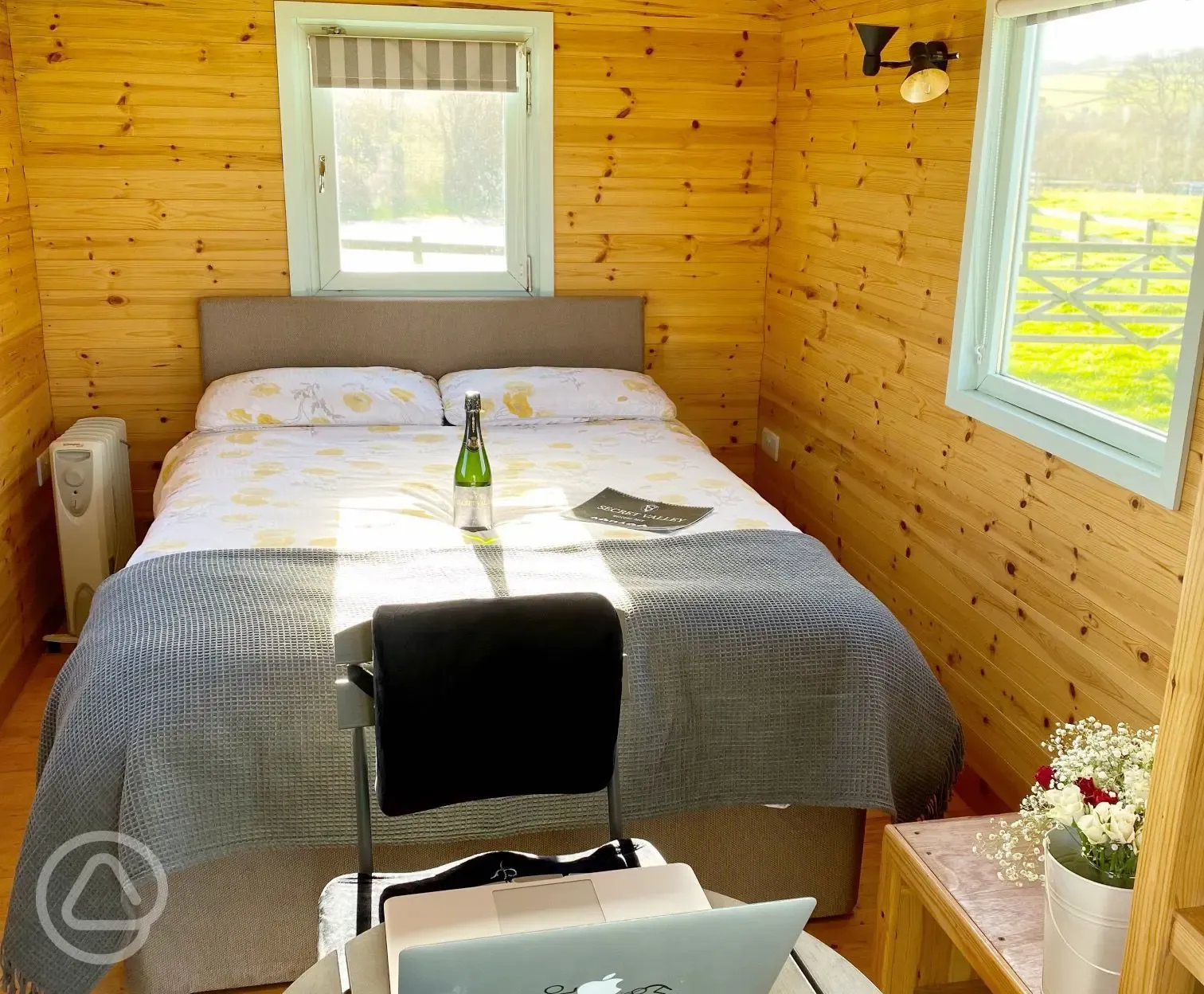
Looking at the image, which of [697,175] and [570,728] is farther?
[697,175]

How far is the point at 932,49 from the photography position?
2.90 m

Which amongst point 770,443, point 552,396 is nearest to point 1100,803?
point 552,396

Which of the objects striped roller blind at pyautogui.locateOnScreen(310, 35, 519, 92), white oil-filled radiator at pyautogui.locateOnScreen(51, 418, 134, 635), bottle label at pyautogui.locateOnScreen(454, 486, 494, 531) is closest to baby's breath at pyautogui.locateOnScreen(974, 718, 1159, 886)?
bottle label at pyautogui.locateOnScreen(454, 486, 494, 531)

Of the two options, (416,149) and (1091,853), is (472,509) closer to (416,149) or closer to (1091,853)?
(1091,853)

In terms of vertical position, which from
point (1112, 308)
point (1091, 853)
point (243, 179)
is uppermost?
point (243, 179)

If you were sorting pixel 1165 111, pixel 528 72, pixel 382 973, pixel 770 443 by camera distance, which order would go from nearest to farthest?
pixel 382 973, pixel 1165 111, pixel 528 72, pixel 770 443

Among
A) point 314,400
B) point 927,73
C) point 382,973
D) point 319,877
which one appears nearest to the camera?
point 382,973

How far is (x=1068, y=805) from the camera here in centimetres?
147

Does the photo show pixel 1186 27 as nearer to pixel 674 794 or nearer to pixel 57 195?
pixel 674 794

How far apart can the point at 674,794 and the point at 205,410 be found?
2.20 m

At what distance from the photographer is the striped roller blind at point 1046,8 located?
246cm

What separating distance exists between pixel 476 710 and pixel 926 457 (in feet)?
6.19

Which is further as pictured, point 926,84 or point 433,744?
point 926,84

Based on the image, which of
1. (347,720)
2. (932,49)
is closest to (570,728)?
(347,720)
